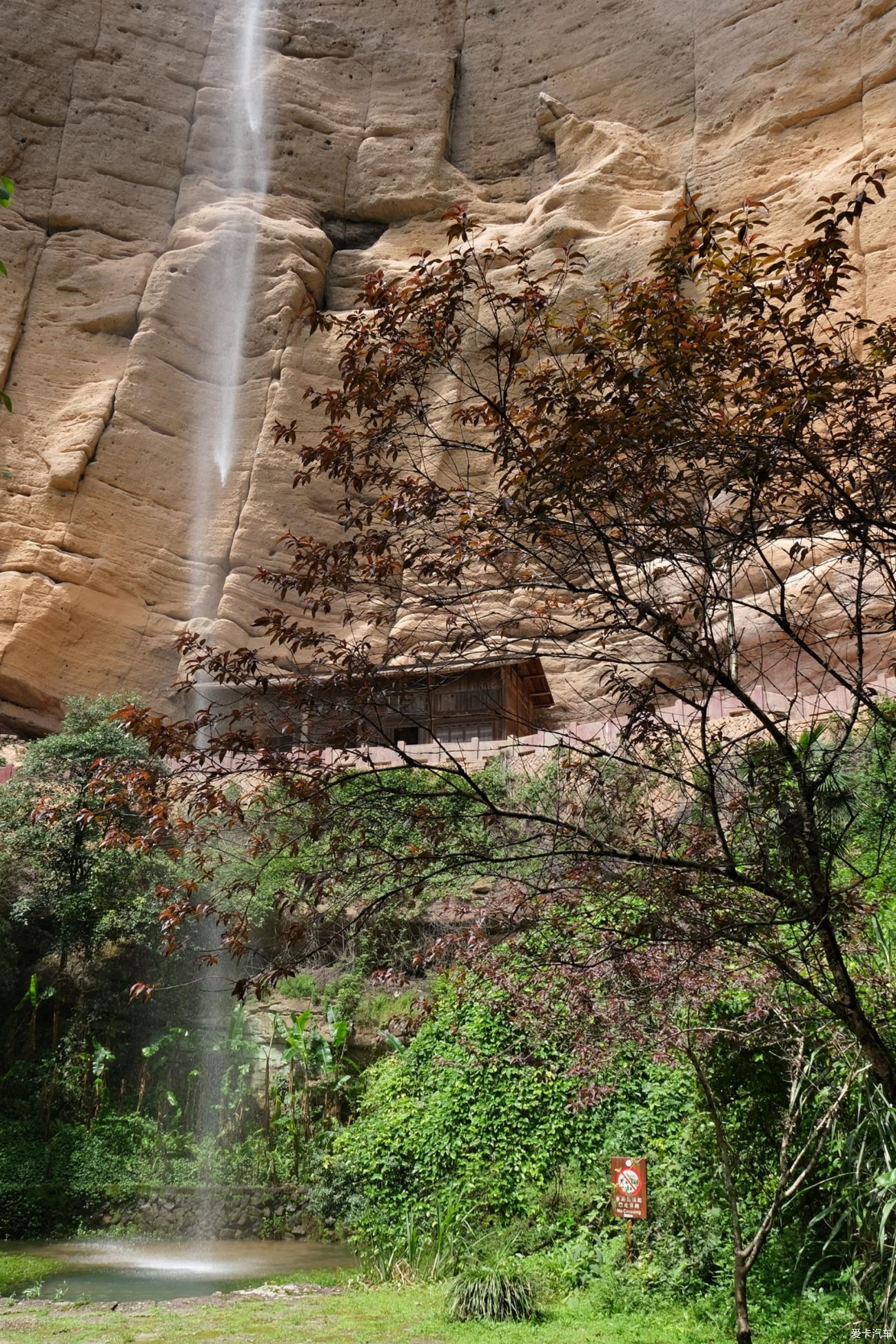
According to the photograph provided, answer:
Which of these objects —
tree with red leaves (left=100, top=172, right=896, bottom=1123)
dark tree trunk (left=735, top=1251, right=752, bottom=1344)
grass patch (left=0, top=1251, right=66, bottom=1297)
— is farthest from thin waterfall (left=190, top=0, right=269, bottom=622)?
dark tree trunk (left=735, top=1251, right=752, bottom=1344)

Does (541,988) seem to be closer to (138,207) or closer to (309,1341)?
(309,1341)

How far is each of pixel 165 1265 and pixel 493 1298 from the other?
4.92m

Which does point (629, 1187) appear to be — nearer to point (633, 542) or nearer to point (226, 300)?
point (633, 542)

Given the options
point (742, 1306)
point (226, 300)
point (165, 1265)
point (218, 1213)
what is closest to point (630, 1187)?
point (742, 1306)

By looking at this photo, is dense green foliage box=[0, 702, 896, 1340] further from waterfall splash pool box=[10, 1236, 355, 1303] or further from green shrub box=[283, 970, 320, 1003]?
waterfall splash pool box=[10, 1236, 355, 1303]

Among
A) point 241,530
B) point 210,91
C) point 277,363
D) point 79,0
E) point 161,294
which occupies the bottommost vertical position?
point 241,530

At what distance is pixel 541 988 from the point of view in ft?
33.1

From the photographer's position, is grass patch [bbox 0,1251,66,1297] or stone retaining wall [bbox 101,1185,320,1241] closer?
grass patch [bbox 0,1251,66,1297]

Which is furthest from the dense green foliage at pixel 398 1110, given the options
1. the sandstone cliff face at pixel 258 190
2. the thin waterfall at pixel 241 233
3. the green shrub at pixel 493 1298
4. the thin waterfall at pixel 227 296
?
the thin waterfall at pixel 241 233

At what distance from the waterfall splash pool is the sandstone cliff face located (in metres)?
14.0

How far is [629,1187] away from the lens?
7.67 m

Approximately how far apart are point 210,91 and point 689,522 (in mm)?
33434

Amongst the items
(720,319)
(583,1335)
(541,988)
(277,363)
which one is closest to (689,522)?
(720,319)

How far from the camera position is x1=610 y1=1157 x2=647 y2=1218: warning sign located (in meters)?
7.62
